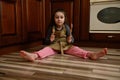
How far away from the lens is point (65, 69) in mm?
1033

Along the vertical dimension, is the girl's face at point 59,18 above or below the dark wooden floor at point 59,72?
above

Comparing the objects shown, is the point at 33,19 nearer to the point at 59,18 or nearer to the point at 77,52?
the point at 59,18

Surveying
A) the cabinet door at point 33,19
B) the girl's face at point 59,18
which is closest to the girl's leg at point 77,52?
the girl's face at point 59,18

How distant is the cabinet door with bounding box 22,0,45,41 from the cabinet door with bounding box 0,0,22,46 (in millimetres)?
101

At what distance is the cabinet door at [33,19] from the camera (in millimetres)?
1789

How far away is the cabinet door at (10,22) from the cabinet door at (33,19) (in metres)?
0.10

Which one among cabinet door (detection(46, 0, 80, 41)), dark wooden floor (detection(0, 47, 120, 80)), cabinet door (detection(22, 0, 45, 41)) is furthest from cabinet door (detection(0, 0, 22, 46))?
cabinet door (detection(46, 0, 80, 41))

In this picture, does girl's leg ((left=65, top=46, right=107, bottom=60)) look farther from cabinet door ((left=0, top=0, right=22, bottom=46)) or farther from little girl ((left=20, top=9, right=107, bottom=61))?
cabinet door ((left=0, top=0, right=22, bottom=46))

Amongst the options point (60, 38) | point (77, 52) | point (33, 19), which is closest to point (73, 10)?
point (33, 19)

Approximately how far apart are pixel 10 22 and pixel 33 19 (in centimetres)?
41

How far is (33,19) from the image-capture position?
1.94 metres

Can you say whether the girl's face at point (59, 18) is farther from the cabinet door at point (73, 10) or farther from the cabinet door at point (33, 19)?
the cabinet door at point (73, 10)

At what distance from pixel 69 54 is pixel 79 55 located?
0.44ft

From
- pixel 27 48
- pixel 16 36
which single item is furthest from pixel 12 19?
pixel 27 48
